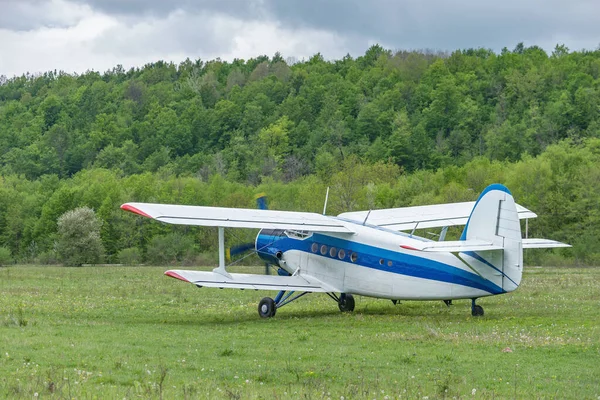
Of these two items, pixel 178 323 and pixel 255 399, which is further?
pixel 178 323

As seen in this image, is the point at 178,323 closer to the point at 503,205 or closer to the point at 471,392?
the point at 503,205

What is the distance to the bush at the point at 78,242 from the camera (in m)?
67.8

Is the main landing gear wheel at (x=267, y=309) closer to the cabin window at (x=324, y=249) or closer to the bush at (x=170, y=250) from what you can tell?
the cabin window at (x=324, y=249)

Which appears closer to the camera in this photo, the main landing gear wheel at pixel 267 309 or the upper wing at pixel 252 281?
the upper wing at pixel 252 281

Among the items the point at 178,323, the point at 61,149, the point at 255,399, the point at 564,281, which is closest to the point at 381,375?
the point at 255,399

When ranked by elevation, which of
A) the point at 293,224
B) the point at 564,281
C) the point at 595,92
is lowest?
the point at 564,281

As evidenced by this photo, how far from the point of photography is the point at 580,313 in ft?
71.7

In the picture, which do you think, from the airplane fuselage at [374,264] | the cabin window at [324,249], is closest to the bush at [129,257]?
the airplane fuselage at [374,264]

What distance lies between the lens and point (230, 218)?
21.1 meters

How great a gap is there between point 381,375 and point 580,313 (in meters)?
9.99

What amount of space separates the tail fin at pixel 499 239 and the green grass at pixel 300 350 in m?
1.04

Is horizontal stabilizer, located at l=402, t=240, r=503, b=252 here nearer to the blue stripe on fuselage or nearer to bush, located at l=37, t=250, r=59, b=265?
the blue stripe on fuselage

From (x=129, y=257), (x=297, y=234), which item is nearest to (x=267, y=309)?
(x=297, y=234)

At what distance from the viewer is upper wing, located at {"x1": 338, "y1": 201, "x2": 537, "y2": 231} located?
84.4ft
